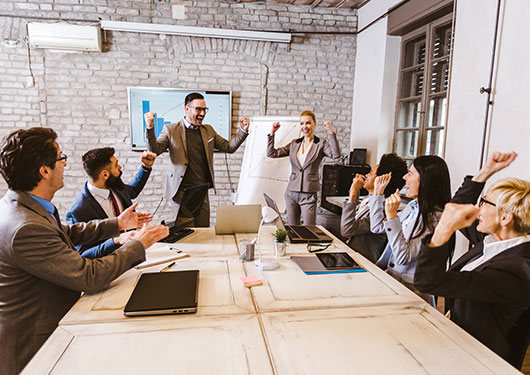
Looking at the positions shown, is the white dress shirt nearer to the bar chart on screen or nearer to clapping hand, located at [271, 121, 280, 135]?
clapping hand, located at [271, 121, 280, 135]

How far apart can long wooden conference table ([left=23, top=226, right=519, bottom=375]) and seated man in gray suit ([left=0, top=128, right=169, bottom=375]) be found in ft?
0.41

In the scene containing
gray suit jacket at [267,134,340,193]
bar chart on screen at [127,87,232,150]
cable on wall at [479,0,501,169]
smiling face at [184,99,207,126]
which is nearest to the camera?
cable on wall at [479,0,501,169]

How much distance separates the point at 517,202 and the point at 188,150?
2714 mm

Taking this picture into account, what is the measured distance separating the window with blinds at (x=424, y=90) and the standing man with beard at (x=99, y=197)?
9.51 ft

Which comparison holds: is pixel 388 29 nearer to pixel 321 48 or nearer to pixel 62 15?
pixel 321 48

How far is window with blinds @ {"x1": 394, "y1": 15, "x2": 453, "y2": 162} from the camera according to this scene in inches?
141

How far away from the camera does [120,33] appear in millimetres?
4445

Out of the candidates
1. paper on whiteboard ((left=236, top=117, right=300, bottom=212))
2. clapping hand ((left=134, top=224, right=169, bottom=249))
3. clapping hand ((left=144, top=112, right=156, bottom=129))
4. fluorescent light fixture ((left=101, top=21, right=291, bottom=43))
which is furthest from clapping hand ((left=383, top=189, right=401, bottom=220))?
fluorescent light fixture ((left=101, top=21, right=291, bottom=43))

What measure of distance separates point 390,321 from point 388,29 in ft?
12.8

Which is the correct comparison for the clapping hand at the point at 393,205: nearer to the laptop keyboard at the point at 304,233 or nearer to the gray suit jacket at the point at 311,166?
the laptop keyboard at the point at 304,233

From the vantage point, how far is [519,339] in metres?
1.29

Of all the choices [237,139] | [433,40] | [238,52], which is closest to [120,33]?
[238,52]

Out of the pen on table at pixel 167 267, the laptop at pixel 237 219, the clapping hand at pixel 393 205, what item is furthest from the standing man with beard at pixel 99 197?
the clapping hand at pixel 393 205

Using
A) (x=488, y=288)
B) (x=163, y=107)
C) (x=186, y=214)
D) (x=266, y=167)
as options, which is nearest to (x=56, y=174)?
(x=186, y=214)
